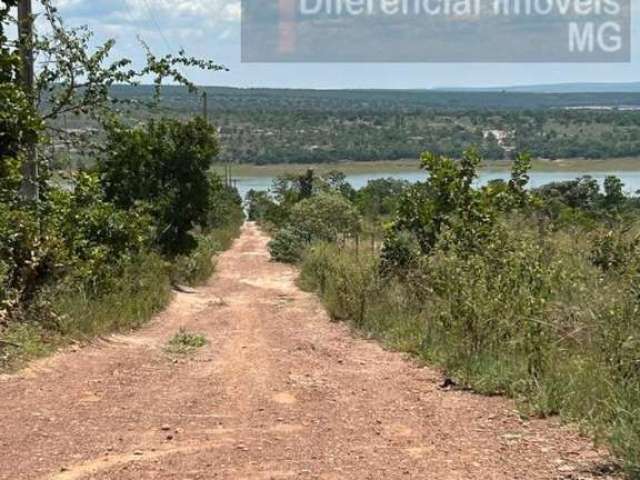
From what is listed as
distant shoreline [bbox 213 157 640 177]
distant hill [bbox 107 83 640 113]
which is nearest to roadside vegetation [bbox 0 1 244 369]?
distant shoreline [bbox 213 157 640 177]

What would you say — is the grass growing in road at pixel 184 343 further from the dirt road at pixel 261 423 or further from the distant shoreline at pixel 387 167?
the distant shoreline at pixel 387 167

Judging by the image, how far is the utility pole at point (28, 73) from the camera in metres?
Answer: 12.7

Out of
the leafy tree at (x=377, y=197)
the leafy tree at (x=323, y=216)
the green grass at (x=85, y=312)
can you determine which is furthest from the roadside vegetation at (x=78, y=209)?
the leafy tree at (x=377, y=197)

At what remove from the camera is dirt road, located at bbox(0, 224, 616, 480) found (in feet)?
16.6

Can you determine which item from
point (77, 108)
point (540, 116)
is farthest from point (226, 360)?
point (540, 116)

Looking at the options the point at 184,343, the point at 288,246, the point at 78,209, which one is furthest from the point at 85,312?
the point at 288,246

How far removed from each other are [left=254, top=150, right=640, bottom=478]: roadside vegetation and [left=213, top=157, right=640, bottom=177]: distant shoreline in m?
56.4

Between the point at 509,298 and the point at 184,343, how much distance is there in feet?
15.4

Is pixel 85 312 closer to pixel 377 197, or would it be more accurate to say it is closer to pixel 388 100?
pixel 377 197

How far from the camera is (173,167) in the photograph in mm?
24469

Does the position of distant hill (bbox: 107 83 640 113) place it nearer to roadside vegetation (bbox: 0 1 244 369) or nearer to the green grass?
roadside vegetation (bbox: 0 1 244 369)

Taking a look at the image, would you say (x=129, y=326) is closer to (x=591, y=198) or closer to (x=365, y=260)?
(x=365, y=260)

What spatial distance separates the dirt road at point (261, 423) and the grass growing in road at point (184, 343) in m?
0.24

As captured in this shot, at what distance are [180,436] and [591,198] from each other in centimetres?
3574
